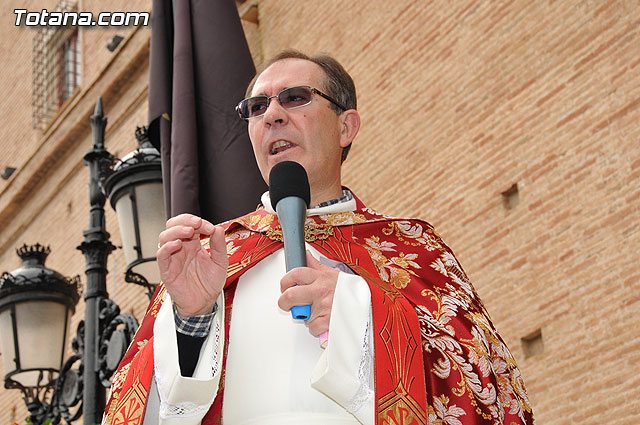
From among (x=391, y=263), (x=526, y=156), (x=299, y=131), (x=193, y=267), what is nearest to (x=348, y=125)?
(x=299, y=131)

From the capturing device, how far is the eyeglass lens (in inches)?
110

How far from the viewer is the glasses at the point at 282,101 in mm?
2807

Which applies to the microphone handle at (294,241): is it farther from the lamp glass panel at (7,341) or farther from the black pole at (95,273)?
the lamp glass panel at (7,341)

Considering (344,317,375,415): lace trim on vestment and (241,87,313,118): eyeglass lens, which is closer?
(344,317,375,415): lace trim on vestment

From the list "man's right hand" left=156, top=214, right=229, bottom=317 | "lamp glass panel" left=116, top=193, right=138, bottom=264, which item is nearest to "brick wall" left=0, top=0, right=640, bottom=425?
"lamp glass panel" left=116, top=193, right=138, bottom=264

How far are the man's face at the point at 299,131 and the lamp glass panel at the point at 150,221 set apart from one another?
197 cm

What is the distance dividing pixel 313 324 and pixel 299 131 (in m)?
0.75

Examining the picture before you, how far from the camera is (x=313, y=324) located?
2191mm

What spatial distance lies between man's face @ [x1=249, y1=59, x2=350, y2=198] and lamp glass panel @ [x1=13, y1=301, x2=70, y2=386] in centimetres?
292

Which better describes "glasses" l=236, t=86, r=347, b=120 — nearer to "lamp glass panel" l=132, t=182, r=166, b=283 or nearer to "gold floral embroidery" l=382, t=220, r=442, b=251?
"gold floral embroidery" l=382, t=220, r=442, b=251

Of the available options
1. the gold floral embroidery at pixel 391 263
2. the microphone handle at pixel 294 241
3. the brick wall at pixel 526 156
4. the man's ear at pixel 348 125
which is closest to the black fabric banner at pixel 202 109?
the man's ear at pixel 348 125

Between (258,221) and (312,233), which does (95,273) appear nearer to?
(258,221)

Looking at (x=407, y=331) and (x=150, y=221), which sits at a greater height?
(x=150, y=221)

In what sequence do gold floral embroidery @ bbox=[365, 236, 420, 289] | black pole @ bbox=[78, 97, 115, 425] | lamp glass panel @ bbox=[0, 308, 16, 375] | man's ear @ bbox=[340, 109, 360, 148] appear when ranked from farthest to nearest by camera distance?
1. lamp glass panel @ bbox=[0, 308, 16, 375]
2. black pole @ bbox=[78, 97, 115, 425]
3. man's ear @ bbox=[340, 109, 360, 148]
4. gold floral embroidery @ bbox=[365, 236, 420, 289]
